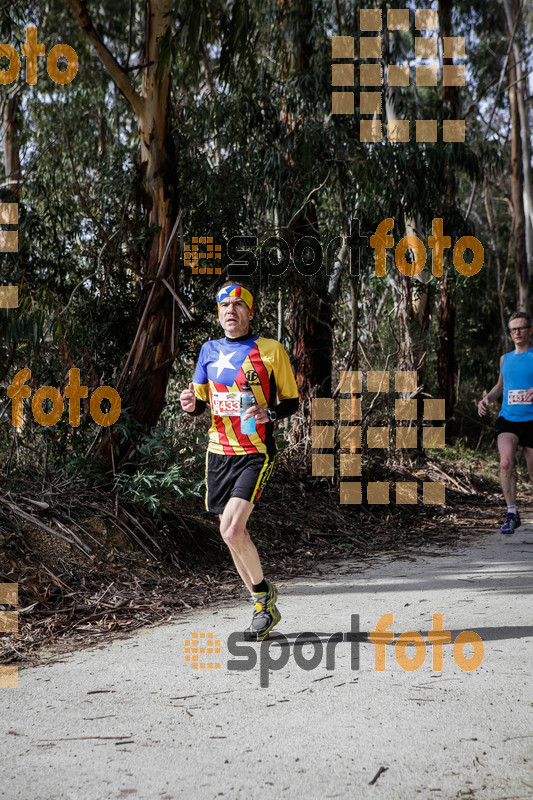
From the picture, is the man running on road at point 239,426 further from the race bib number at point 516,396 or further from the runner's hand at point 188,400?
the race bib number at point 516,396

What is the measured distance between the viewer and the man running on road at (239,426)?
471cm

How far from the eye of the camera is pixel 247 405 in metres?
4.69

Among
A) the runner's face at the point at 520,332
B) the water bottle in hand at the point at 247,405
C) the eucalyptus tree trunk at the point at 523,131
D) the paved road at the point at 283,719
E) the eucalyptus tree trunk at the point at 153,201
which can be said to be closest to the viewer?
the paved road at the point at 283,719

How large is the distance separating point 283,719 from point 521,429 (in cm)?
539

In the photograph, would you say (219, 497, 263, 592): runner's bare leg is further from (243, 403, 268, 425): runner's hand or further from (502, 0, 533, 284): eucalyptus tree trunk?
(502, 0, 533, 284): eucalyptus tree trunk

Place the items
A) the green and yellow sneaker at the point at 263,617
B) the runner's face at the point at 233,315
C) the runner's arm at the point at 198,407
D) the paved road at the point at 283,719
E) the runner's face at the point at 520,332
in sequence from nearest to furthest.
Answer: the paved road at the point at 283,719 → the green and yellow sneaker at the point at 263,617 → the runner's face at the point at 233,315 → the runner's arm at the point at 198,407 → the runner's face at the point at 520,332

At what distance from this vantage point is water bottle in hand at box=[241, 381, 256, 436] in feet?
15.4

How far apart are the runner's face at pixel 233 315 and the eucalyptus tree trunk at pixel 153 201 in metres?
2.82

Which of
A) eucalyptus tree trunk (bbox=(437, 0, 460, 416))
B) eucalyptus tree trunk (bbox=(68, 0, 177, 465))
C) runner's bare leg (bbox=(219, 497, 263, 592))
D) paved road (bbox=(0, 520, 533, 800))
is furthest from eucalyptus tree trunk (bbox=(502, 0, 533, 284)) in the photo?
paved road (bbox=(0, 520, 533, 800))

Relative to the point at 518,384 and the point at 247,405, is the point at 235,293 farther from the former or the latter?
the point at 518,384

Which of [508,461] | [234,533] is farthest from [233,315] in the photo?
[508,461]

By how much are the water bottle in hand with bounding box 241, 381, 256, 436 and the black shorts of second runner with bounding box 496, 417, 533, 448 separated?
4180 millimetres

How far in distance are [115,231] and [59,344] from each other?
1.39m

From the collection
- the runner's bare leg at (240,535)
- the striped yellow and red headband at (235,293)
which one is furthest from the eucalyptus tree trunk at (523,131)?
the runner's bare leg at (240,535)
